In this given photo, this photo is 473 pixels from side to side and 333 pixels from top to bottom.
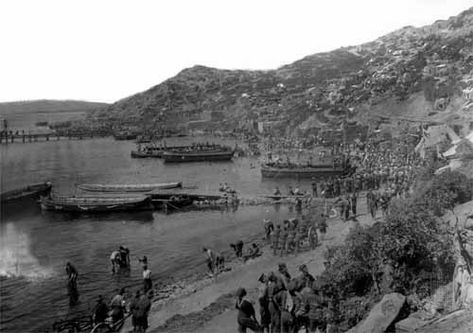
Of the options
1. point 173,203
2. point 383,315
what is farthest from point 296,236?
point 173,203

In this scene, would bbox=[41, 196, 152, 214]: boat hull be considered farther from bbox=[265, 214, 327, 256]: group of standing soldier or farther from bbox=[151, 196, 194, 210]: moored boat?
bbox=[265, 214, 327, 256]: group of standing soldier

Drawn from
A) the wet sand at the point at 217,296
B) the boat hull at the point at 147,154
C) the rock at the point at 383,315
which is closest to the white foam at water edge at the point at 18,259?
the wet sand at the point at 217,296

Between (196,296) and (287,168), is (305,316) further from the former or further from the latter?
(287,168)

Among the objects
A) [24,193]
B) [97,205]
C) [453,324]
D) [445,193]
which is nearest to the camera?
[453,324]

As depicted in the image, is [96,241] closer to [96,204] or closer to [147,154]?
[96,204]

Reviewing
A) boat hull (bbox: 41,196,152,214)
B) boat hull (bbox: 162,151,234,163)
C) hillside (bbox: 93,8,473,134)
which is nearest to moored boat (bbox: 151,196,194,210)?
boat hull (bbox: 41,196,152,214)

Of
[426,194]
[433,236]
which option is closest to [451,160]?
[426,194]
